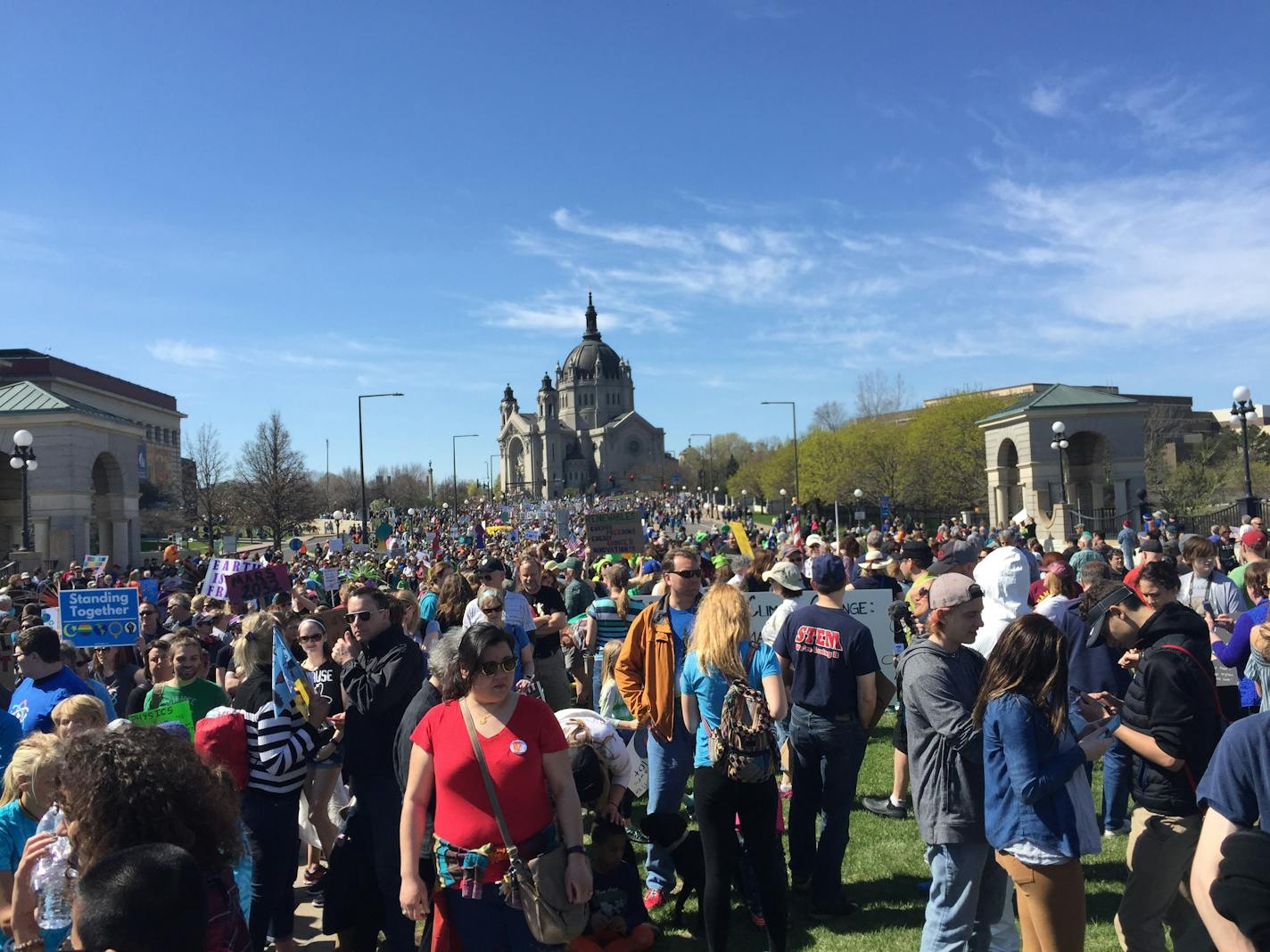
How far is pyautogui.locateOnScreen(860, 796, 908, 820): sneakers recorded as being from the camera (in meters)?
6.95

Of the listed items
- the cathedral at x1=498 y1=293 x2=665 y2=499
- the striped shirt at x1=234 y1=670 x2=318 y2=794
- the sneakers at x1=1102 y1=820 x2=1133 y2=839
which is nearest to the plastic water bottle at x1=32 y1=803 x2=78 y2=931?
the striped shirt at x1=234 y1=670 x2=318 y2=794

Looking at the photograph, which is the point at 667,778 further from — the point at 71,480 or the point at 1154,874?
the point at 71,480

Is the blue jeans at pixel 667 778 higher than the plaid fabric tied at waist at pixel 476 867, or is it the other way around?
the plaid fabric tied at waist at pixel 476 867

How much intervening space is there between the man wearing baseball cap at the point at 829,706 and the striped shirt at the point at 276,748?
9.14ft

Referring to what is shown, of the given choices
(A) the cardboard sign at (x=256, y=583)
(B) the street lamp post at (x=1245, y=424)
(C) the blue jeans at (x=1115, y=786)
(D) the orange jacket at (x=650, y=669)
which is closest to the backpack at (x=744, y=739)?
(D) the orange jacket at (x=650, y=669)

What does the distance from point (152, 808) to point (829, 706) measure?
13.2 feet

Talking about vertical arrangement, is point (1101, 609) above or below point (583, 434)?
below

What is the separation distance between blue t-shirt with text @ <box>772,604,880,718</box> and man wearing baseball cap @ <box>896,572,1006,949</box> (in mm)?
1126

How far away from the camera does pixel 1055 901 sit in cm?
387

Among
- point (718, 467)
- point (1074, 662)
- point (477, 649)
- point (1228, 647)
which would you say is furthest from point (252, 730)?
point (718, 467)

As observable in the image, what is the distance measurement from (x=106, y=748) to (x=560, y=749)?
1.72 m

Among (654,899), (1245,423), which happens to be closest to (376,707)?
(654,899)

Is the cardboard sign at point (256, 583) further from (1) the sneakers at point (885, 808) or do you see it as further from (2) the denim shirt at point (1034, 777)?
(2) the denim shirt at point (1034, 777)

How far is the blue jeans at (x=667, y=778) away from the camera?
18.9 ft
